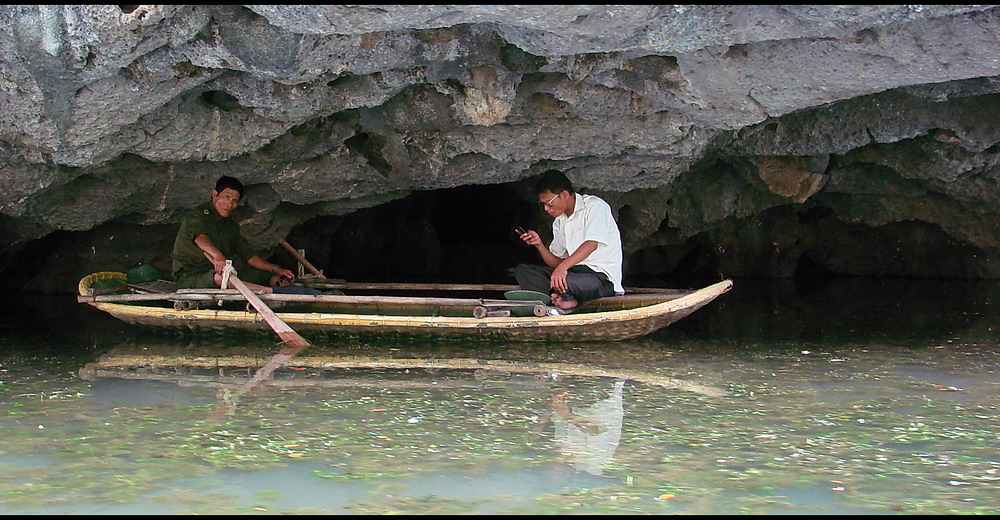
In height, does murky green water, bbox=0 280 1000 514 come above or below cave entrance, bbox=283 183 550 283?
below

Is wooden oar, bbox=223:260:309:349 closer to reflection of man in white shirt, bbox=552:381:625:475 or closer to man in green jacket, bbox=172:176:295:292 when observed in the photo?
man in green jacket, bbox=172:176:295:292

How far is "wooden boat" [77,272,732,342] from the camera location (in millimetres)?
6621

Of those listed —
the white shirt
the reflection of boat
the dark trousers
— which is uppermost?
the white shirt

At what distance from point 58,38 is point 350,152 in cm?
334

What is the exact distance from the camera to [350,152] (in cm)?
798

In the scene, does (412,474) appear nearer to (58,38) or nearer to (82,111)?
(58,38)

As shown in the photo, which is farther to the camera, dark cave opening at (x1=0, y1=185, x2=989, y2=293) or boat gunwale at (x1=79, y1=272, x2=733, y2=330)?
dark cave opening at (x1=0, y1=185, x2=989, y2=293)

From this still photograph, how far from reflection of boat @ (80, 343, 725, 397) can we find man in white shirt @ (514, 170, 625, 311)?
Answer: 1.03m

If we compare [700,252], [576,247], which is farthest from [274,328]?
[700,252]

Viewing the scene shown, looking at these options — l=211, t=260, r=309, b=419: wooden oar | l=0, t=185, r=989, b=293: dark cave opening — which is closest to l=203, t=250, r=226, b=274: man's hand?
l=211, t=260, r=309, b=419: wooden oar

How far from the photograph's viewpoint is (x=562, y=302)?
273 inches

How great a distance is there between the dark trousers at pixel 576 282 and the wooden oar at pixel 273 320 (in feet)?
6.22

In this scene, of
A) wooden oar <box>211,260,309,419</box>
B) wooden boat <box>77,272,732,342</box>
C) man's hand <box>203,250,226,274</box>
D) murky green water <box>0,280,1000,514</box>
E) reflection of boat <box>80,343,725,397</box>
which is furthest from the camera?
man's hand <box>203,250,226,274</box>

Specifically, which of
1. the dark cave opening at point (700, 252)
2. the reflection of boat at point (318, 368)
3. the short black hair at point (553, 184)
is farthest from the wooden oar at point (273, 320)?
the dark cave opening at point (700, 252)
